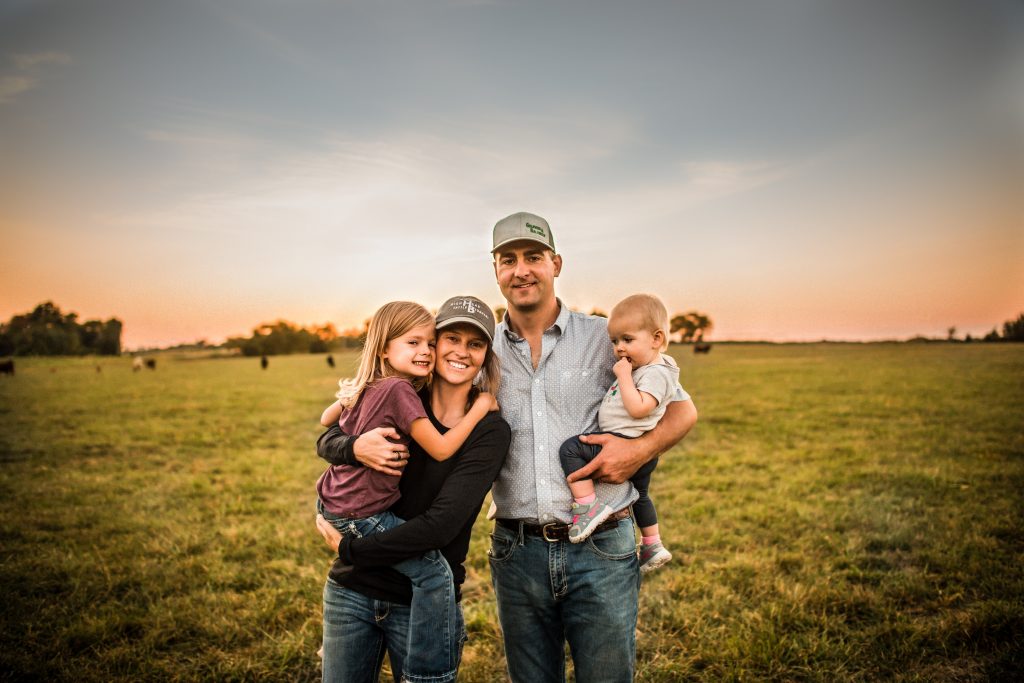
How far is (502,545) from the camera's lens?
10.2 ft

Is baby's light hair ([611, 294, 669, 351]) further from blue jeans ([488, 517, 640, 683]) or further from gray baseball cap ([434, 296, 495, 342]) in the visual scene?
blue jeans ([488, 517, 640, 683])

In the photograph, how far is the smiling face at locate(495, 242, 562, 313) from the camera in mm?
3203

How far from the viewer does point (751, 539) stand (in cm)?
729

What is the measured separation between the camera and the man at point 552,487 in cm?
293

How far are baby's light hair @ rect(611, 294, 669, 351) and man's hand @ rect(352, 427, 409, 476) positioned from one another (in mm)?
1551

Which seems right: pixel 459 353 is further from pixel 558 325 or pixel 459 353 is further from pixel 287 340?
pixel 287 340

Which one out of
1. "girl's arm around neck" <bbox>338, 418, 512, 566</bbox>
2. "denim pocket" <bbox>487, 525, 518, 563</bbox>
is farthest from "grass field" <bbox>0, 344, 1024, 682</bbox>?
"girl's arm around neck" <bbox>338, 418, 512, 566</bbox>

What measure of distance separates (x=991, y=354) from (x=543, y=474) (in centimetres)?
4838

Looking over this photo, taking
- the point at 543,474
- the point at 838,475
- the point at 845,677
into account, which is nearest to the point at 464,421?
the point at 543,474

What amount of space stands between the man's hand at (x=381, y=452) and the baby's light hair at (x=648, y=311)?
1.55m

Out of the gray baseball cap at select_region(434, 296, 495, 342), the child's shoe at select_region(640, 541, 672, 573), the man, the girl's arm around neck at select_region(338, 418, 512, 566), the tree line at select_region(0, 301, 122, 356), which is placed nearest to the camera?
the girl's arm around neck at select_region(338, 418, 512, 566)

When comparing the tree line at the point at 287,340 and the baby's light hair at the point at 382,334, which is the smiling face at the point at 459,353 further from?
the tree line at the point at 287,340

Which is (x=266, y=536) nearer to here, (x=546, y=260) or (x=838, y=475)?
(x=546, y=260)

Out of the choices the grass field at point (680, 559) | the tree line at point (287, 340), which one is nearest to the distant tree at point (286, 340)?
the tree line at point (287, 340)
